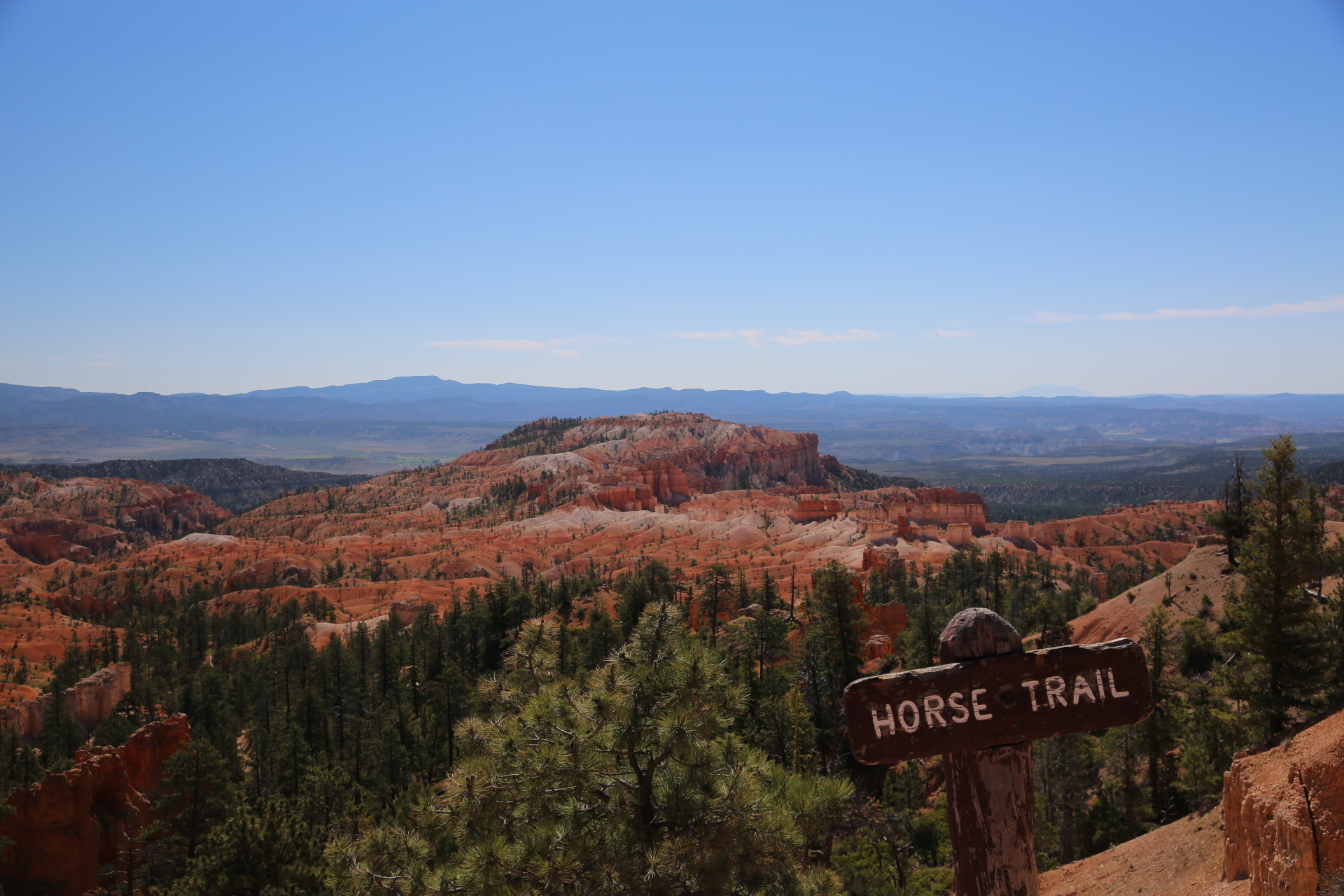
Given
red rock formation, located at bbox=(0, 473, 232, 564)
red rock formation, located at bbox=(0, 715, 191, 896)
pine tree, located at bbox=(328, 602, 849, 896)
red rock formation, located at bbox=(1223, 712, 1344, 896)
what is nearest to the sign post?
pine tree, located at bbox=(328, 602, 849, 896)

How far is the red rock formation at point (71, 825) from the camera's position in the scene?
23031mm

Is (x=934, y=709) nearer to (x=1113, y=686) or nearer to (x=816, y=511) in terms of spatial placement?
(x=1113, y=686)

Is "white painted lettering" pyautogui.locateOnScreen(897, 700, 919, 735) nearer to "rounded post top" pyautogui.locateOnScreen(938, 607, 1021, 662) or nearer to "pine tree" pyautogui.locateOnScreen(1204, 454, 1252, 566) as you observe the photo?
"rounded post top" pyautogui.locateOnScreen(938, 607, 1021, 662)

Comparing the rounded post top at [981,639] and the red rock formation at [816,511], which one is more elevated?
the rounded post top at [981,639]

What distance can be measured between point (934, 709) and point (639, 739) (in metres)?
3.61

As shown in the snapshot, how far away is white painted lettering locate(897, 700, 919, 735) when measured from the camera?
11.6 feet

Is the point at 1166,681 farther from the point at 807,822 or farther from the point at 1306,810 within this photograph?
the point at 807,822

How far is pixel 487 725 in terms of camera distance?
24.6 ft

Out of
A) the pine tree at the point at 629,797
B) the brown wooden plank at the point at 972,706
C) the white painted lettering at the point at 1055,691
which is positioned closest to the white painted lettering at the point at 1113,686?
the brown wooden plank at the point at 972,706

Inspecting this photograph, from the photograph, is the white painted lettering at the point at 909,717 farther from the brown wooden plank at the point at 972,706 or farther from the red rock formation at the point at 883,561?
the red rock formation at the point at 883,561

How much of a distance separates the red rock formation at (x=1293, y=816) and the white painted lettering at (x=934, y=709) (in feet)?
15.5

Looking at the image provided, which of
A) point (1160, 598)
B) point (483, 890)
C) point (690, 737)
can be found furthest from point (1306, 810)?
point (1160, 598)

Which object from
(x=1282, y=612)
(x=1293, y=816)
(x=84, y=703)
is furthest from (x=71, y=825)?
(x=1282, y=612)

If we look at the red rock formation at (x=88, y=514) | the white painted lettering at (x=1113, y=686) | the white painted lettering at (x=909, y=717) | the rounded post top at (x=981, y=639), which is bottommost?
the red rock formation at (x=88, y=514)
